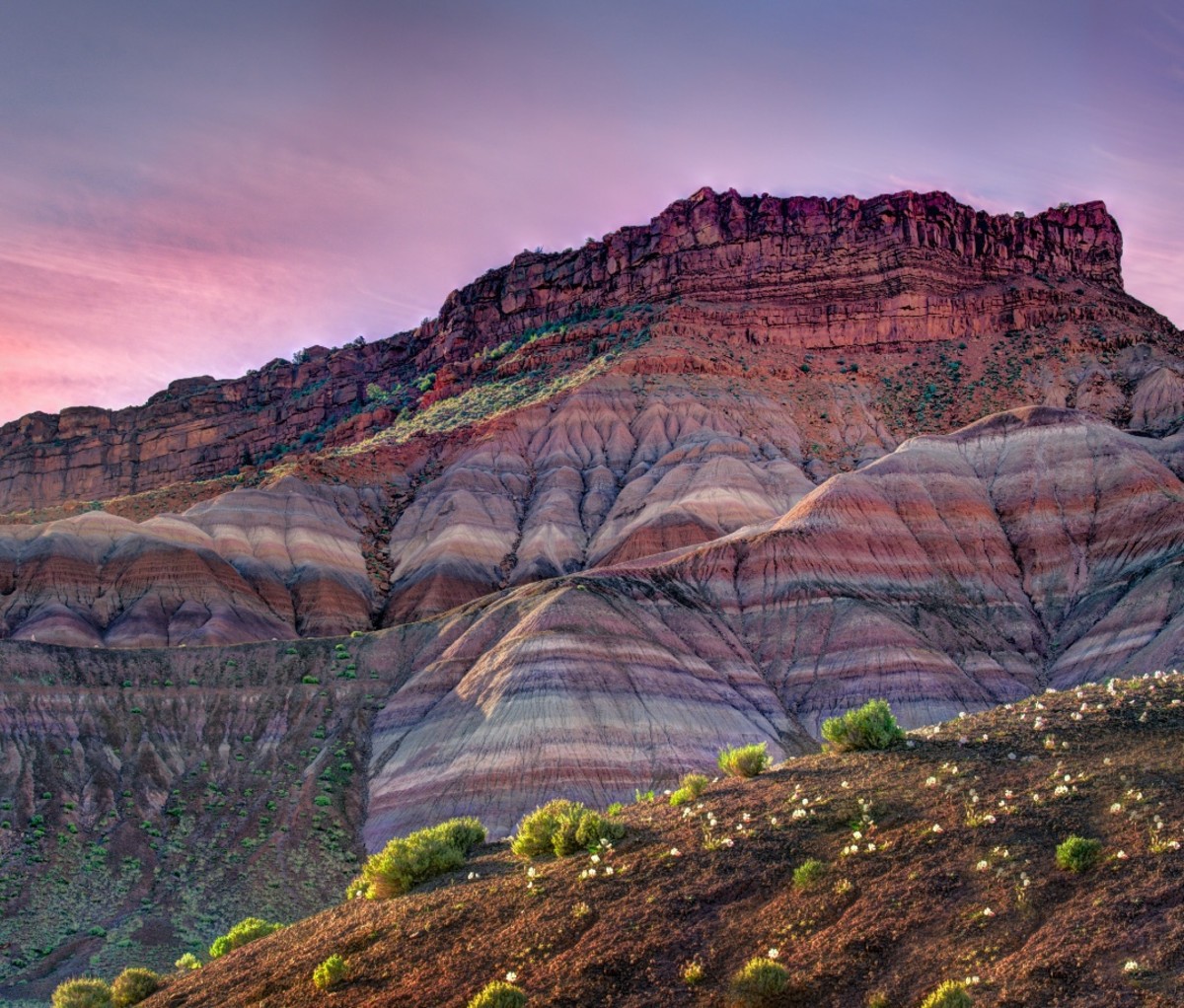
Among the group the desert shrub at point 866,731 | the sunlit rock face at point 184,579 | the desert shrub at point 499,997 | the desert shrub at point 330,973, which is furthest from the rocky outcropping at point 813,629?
the desert shrub at point 499,997

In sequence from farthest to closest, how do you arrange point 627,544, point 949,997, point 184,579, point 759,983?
point 627,544 < point 184,579 < point 759,983 < point 949,997

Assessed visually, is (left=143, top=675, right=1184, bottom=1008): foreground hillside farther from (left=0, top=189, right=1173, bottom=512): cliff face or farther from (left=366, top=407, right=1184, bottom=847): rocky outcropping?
(left=0, top=189, right=1173, bottom=512): cliff face

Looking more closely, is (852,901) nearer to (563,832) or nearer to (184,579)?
(563,832)

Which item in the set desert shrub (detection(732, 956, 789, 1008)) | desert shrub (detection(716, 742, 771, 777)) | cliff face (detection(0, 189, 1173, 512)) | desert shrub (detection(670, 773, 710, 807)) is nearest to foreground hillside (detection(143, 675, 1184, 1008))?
desert shrub (detection(732, 956, 789, 1008))

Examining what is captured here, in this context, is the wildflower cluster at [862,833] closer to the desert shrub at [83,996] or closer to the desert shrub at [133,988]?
the desert shrub at [133,988]

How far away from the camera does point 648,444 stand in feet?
338

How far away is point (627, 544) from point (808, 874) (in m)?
70.6

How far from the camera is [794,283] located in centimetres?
12369

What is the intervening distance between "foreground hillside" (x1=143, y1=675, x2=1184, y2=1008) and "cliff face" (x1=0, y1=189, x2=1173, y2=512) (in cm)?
10256

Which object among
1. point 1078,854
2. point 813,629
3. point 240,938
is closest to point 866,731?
point 1078,854

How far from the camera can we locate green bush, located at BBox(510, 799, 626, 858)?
17906 mm

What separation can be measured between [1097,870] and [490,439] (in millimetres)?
95504

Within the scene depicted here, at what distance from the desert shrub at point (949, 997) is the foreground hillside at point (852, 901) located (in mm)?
263

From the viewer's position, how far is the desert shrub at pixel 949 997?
460 inches
